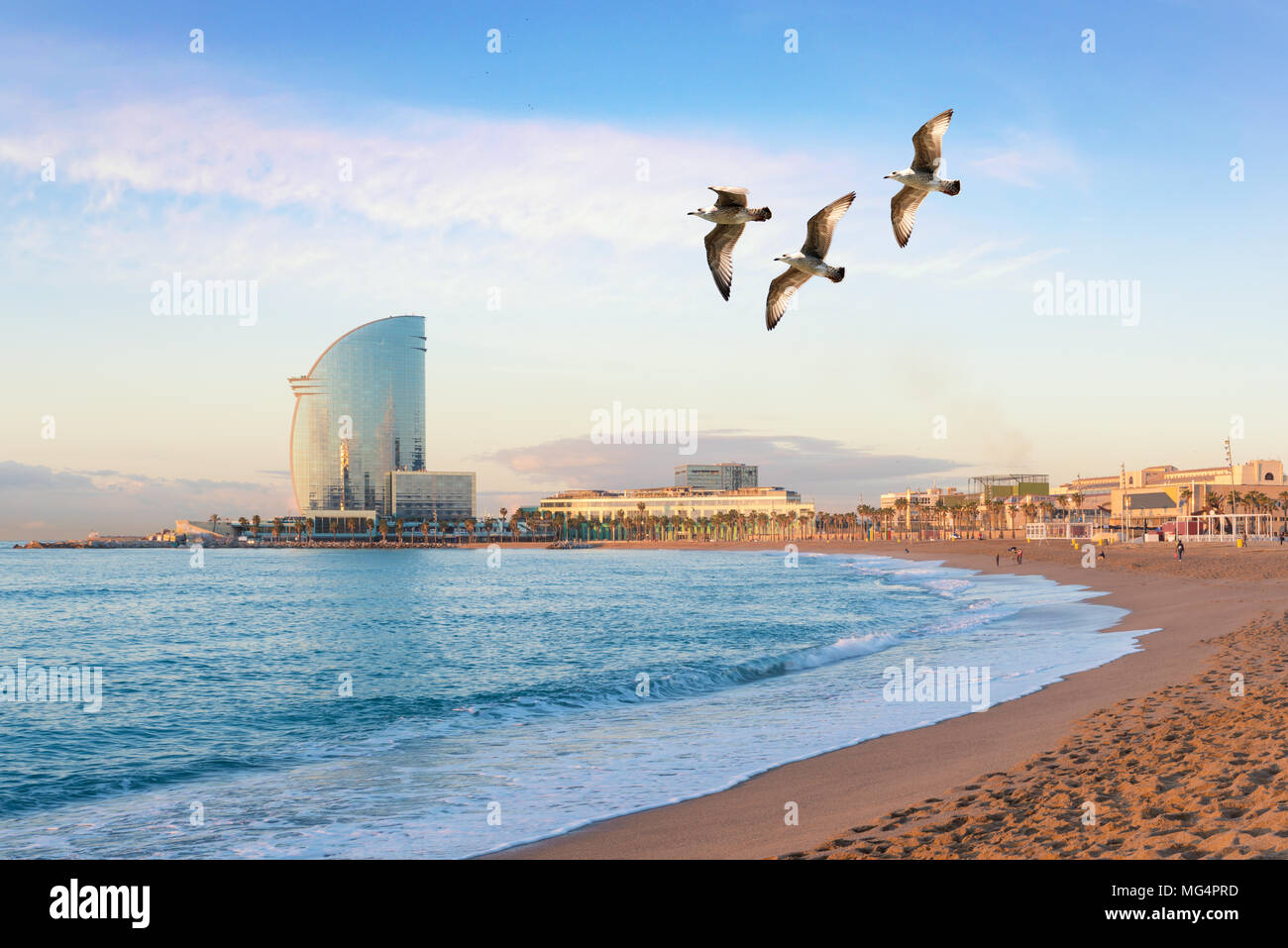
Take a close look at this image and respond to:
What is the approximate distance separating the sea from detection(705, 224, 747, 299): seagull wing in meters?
7.32

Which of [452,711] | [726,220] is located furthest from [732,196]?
[452,711]

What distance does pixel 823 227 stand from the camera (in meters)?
5.39

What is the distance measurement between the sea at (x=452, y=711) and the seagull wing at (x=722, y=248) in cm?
732

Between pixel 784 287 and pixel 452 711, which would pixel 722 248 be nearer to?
pixel 784 287

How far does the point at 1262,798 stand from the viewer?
310 inches

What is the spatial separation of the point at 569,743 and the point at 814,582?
2213 inches

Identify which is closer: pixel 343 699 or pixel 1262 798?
pixel 1262 798

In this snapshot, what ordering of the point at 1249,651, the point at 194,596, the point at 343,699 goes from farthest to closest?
the point at 194,596 < the point at 343,699 < the point at 1249,651

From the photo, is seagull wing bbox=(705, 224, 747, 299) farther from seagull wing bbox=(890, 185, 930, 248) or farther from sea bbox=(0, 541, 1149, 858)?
sea bbox=(0, 541, 1149, 858)

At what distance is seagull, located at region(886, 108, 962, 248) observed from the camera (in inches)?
205

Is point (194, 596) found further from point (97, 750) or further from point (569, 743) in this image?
point (569, 743)

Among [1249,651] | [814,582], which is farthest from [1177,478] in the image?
[1249,651]

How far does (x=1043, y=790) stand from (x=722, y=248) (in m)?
7.40
